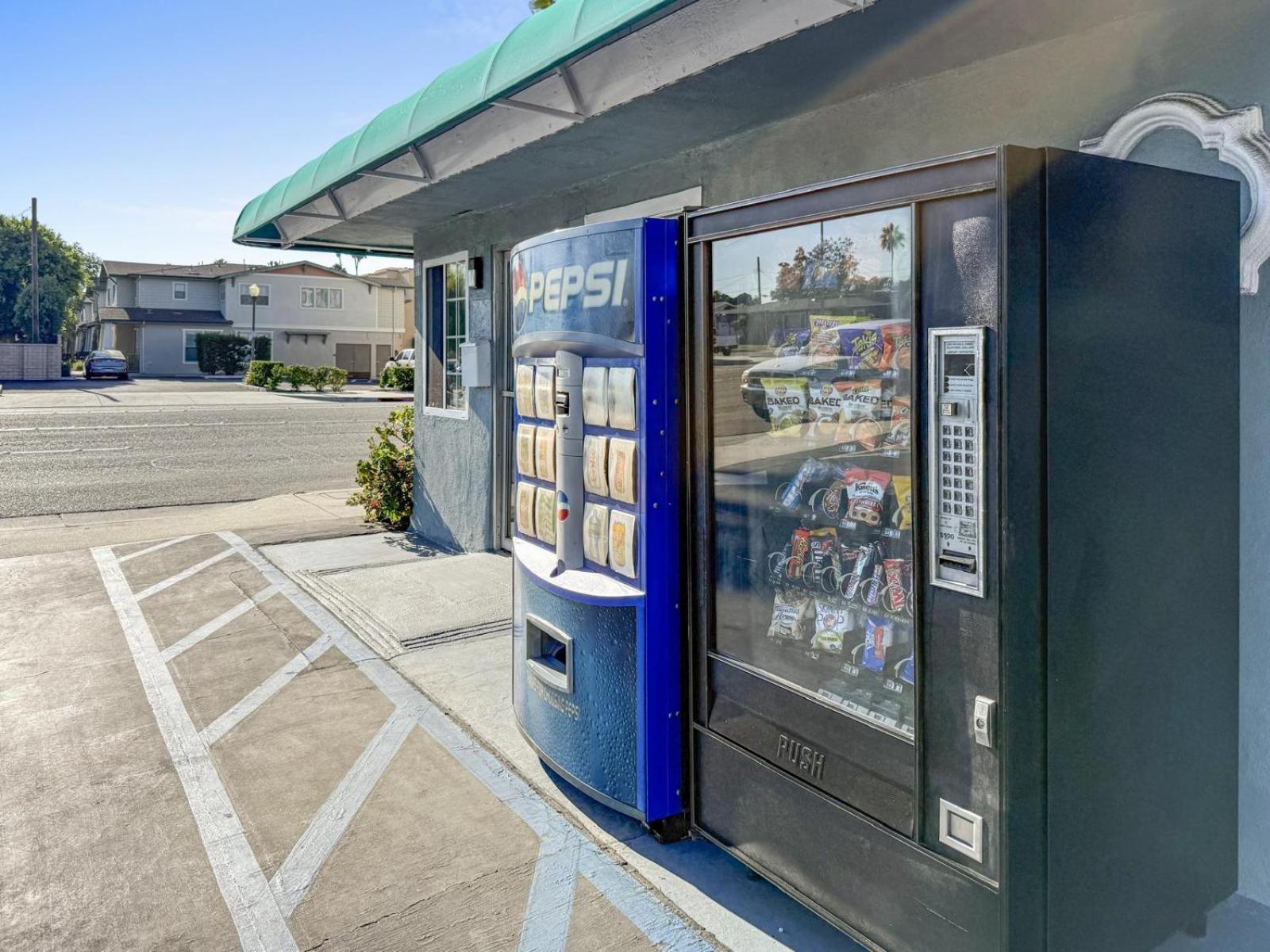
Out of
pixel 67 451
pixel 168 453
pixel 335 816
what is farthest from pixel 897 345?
pixel 67 451

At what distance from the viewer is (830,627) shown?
3.02 metres

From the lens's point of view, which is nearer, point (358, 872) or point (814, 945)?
point (814, 945)

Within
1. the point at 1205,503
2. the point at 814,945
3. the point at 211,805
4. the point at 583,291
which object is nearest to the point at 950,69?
the point at 583,291

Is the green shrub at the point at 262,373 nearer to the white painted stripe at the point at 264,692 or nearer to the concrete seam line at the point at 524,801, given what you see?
the concrete seam line at the point at 524,801

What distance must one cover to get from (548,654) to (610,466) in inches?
39.3

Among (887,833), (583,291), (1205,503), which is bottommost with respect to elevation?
(887,833)

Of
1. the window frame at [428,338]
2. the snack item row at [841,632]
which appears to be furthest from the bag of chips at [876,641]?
the window frame at [428,338]

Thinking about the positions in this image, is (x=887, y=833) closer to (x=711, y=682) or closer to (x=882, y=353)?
(x=711, y=682)

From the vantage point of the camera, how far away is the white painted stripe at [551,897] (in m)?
3.00

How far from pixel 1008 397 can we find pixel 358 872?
2.74 m

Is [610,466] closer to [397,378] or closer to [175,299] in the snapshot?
[397,378]

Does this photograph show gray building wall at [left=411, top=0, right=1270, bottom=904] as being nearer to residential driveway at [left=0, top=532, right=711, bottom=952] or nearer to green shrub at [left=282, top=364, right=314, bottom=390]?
residential driveway at [left=0, top=532, right=711, bottom=952]

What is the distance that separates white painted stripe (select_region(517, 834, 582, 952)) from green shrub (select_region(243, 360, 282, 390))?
3542cm

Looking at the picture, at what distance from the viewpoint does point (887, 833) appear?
2662 mm
